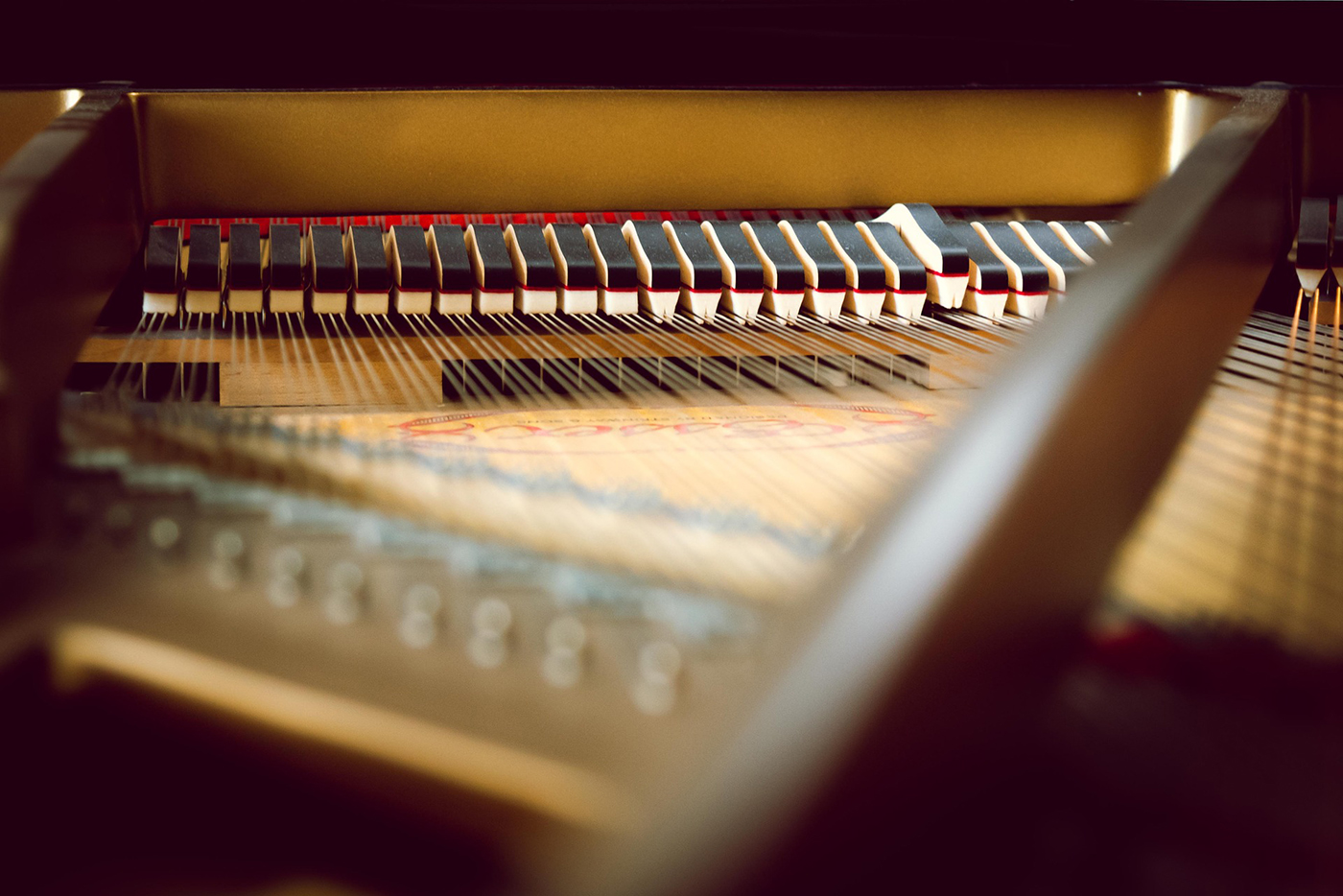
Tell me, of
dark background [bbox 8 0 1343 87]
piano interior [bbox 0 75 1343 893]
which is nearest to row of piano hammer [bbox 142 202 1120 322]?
piano interior [bbox 0 75 1343 893]

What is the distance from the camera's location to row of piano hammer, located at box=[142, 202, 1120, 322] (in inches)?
67.1

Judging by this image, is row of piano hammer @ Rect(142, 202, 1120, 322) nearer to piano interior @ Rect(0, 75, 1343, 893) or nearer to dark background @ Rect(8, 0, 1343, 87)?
piano interior @ Rect(0, 75, 1343, 893)

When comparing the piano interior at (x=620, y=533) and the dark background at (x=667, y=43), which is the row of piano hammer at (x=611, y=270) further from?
the dark background at (x=667, y=43)

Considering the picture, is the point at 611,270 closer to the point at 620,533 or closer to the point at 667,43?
the point at 667,43

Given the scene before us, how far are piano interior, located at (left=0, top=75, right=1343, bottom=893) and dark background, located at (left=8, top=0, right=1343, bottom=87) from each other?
0.25 metres

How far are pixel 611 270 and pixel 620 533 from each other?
85 centimetres

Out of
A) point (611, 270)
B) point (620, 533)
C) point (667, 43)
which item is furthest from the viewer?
point (667, 43)

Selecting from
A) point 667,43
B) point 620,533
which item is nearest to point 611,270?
point 667,43

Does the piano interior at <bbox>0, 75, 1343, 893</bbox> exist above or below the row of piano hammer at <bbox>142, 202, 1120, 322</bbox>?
below

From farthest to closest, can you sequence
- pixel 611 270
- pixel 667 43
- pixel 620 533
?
pixel 667 43 < pixel 611 270 < pixel 620 533

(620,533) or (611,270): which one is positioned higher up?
(611,270)

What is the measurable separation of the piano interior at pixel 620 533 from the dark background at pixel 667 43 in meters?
0.25

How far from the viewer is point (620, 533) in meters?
0.97

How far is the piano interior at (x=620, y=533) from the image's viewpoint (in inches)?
23.0
